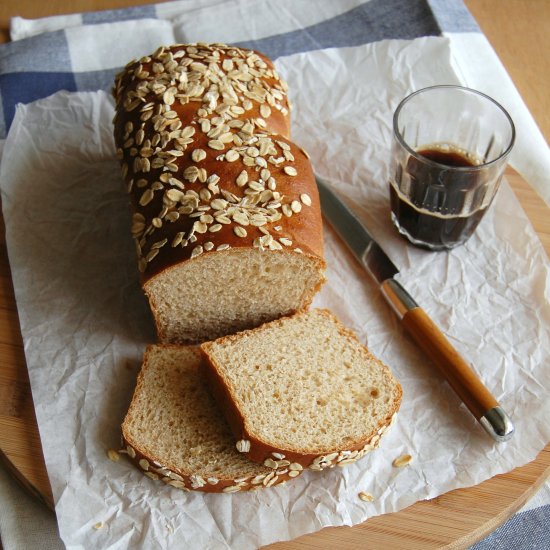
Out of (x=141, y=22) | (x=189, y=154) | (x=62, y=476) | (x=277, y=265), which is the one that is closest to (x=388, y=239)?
(x=277, y=265)

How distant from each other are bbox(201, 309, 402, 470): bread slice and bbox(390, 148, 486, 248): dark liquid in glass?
0.49m

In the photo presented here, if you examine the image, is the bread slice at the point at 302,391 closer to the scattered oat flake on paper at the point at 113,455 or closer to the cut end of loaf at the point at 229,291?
the cut end of loaf at the point at 229,291

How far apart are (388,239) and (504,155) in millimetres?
512

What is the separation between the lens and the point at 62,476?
2.10 meters

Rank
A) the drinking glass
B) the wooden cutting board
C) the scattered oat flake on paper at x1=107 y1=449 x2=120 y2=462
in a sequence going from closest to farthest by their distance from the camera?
the wooden cutting board, the scattered oat flake on paper at x1=107 y1=449 x2=120 y2=462, the drinking glass

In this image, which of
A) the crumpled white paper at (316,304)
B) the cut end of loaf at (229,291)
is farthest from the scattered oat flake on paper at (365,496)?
the cut end of loaf at (229,291)

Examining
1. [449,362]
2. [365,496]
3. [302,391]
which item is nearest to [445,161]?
[449,362]

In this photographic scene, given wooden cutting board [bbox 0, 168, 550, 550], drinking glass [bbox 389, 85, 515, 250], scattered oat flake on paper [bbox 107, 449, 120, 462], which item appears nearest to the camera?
wooden cutting board [bbox 0, 168, 550, 550]

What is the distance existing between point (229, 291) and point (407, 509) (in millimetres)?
794

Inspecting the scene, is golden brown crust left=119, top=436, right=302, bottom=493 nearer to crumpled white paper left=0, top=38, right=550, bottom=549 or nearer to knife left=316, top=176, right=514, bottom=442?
crumpled white paper left=0, top=38, right=550, bottom=549

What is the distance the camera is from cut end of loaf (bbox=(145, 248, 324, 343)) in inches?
86.4

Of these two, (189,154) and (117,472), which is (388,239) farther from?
(117,472)

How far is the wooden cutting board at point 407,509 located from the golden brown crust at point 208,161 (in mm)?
560

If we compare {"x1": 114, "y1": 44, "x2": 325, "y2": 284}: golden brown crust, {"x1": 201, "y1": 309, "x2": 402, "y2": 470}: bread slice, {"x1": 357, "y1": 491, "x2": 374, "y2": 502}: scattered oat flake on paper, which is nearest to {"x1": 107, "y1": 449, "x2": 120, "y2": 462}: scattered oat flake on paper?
{"x1": 201, "y1": 309, "x2": 402, "y2": 470}: bread slice
